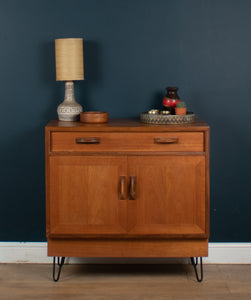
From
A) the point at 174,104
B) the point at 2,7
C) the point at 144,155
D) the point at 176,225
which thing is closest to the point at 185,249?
the point at 176,225

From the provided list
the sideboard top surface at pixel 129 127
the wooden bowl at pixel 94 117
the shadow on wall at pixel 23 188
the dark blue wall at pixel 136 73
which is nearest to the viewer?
the sideboard top surface at pixel 129 127

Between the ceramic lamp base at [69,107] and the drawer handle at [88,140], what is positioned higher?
the ceramic lamp base at [69,107]

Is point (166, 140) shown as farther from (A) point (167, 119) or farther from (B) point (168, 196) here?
(B) point (168, 196)

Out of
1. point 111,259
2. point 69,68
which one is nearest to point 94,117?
point 69,68

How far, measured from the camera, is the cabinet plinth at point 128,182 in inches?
110

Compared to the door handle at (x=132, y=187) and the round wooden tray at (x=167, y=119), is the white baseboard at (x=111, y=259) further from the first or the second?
the round wooden tray at (x=167, y=119)

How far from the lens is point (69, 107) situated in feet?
9.82

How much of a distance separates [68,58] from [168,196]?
0.99 meters

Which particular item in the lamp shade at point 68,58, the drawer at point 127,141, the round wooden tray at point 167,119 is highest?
the lamp shade at point 68,58

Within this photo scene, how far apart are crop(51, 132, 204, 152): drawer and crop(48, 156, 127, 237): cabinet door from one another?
0.21 ft

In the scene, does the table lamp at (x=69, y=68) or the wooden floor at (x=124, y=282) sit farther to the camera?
the table lamp at (x=69, y=68)

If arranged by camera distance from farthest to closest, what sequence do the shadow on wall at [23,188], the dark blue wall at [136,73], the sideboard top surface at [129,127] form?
the shadow on wall at [23,188] → the dark blue wall at [136,73] → the sideboard top surface at [129,127]

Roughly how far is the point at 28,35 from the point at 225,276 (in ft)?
6.30

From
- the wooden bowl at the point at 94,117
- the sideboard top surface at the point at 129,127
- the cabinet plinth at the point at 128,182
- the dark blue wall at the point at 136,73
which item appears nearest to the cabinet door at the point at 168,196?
the cabinet plinth at the point at 128,182
